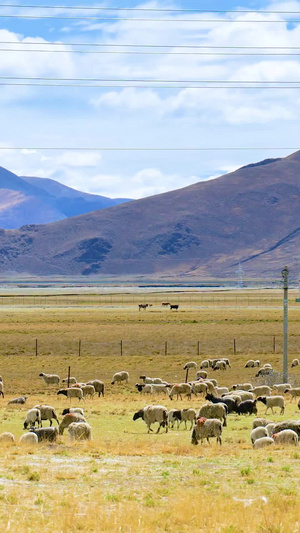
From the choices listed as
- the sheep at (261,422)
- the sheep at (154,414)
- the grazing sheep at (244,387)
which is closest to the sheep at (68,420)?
the sheep at (154,414)

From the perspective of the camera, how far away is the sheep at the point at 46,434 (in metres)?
20.2

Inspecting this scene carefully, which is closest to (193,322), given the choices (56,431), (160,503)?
(56,431)

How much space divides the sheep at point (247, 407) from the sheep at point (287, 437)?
8.52 m

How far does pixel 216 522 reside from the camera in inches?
444

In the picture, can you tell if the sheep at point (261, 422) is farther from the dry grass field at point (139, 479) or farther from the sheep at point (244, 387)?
the sheep at point (244, 387)

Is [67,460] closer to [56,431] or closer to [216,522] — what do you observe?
[56,431]

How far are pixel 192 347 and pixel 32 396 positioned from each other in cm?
2177

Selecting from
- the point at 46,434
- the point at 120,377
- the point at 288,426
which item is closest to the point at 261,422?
the point at 288,426

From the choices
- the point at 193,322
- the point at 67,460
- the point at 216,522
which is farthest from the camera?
the point at 193,322

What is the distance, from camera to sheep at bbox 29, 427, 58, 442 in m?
20.2

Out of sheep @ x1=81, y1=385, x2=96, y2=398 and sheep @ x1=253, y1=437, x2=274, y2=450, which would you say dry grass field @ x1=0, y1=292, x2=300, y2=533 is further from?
sheep @ x1=81, y1=385, x2=96, y2=398

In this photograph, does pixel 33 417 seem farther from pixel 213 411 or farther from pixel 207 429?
pixel 207 429

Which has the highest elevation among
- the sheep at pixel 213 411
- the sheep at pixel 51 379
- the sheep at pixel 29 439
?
the sheep at pixel 213 411

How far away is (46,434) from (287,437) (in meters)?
6.57
